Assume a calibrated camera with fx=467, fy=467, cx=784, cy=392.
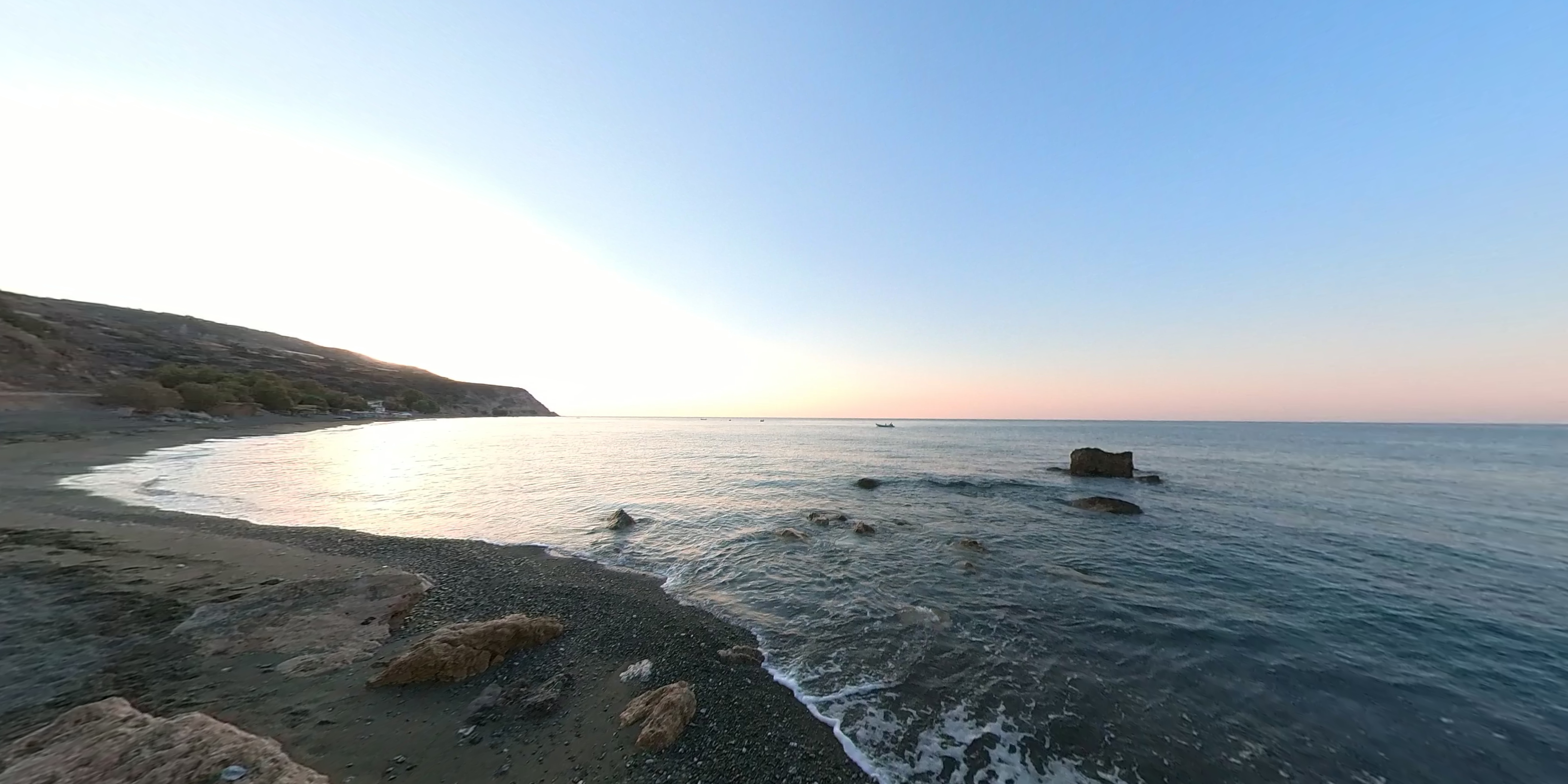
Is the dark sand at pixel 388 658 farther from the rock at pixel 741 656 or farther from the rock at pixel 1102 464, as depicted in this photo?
the rock at pixel 1102 464

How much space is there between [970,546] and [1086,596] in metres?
4.56

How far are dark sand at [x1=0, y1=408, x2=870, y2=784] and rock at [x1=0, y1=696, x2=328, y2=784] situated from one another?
0.83 metres

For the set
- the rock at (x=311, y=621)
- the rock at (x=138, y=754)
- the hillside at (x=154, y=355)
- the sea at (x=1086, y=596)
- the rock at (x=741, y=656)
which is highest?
the hillside at (x=154, y=355)

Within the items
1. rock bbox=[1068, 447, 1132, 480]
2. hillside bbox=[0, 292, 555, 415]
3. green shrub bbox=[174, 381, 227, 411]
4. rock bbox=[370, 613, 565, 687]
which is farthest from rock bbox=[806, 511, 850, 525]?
hillside bbox=[0, 292, 555, 415]

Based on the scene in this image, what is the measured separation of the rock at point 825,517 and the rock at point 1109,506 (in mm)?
13968

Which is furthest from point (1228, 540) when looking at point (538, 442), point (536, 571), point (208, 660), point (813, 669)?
point (538, 442)

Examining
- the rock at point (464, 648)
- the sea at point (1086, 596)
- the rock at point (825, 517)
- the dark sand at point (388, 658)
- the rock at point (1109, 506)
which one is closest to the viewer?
the dark sand at point (388, 658)

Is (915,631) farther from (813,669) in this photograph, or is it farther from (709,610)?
(709,610)

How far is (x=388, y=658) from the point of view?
8.30 m

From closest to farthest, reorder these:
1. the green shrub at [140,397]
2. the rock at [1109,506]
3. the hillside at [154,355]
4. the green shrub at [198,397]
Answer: the rock at [1109,506] → the green shrub at [140,397] → the hillside at [154,355] → the green shrub at [198,397]

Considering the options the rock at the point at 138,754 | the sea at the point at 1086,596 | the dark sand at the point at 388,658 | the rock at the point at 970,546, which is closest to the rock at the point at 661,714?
the dark sand at the point at 388,658

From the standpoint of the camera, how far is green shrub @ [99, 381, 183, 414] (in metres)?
58.6

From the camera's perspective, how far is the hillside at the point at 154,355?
2499 inches

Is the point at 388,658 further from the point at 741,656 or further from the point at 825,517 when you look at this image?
the point at 825,517
